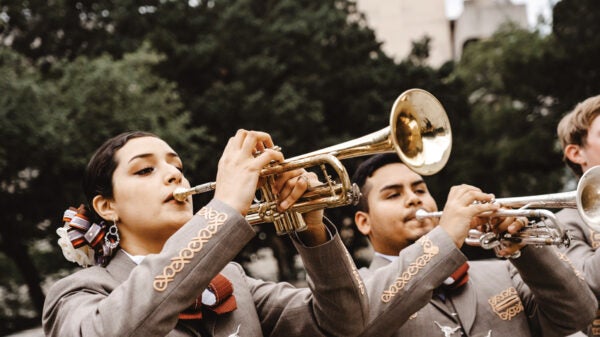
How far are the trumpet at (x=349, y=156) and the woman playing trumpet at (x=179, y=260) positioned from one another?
67 mm

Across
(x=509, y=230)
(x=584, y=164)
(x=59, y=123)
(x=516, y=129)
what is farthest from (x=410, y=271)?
(x=516, y=129)

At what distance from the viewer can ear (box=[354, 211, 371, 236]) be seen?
13.1ft

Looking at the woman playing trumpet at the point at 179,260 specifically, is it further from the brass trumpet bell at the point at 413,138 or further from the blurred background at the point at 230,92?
the blurred background at the point at 230,92

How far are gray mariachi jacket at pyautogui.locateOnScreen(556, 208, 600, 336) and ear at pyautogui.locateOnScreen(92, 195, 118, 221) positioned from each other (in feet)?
7.77

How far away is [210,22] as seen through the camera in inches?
734

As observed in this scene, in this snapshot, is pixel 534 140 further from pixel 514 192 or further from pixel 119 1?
pixel 119 1

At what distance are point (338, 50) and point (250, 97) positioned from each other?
14.0 ft

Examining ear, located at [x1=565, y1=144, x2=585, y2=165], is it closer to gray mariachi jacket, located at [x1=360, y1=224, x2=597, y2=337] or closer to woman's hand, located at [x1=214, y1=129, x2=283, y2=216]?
gray mariachi jacket, located at [x1=360, y1=224, x2=597, y2=337]

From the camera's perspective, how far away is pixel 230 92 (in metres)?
16.8

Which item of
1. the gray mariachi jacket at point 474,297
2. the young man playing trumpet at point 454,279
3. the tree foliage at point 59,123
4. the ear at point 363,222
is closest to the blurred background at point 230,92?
the tree foliage at point 59,123

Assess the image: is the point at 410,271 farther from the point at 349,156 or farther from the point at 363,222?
the point at 363,222

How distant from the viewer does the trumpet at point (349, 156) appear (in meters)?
2.54

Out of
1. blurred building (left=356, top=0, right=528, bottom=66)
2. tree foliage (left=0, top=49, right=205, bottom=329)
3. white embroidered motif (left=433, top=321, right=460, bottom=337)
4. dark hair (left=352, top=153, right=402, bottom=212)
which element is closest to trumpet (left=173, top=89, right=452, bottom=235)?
white embroidered motif (left=433, top=321, right=460, bottom=337)

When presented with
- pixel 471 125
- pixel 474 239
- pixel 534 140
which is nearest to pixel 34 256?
pixel 471 125
